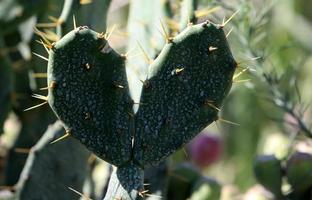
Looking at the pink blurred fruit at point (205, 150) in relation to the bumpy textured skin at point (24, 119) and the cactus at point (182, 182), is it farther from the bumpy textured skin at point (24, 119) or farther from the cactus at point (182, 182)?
the cactus at point (182, 182)

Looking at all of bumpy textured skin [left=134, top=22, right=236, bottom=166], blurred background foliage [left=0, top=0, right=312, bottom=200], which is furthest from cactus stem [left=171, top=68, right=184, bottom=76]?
blurred background foliage [left=0, top=0, right=312, bottom=200]

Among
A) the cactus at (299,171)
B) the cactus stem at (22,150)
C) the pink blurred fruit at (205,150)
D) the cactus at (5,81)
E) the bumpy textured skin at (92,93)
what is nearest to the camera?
the bumpy textured skin at (92,93)

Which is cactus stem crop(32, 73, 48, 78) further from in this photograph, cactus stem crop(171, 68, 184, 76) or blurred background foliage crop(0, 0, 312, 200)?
cactus stem crop(171, 68, 184, 76)

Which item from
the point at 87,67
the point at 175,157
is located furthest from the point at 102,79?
the point at 175,157

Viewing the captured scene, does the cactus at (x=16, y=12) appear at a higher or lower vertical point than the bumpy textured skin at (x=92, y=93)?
lower

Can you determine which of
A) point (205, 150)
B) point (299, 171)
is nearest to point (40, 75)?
point (299, 171)

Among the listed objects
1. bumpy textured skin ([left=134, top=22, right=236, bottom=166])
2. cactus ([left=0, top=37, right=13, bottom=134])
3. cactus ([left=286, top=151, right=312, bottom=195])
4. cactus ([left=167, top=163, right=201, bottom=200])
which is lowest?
cactus ([left=167, top=163, right=201, bottom=200])

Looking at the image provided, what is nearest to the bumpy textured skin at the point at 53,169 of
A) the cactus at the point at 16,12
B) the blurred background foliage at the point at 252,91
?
the blurred background foliage at the point at 252,91
